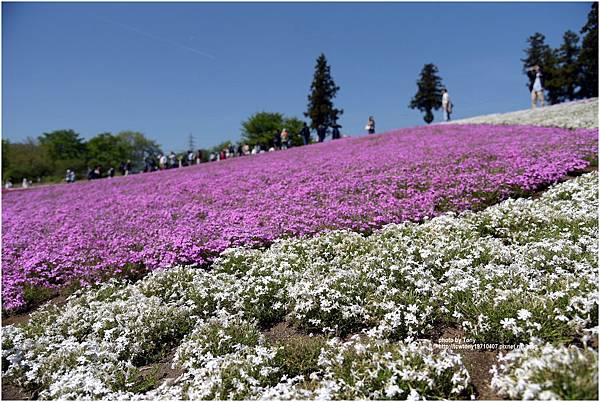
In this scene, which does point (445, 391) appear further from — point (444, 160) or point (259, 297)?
point (444, 160)

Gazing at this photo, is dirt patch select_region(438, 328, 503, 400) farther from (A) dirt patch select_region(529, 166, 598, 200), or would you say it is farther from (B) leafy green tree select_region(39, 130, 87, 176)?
(B) leafy green tree select_region(39, 130, 87, 176)

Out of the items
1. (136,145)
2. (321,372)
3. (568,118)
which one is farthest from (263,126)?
(321,372)

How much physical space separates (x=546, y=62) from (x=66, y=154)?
350ft

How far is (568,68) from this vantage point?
191ft

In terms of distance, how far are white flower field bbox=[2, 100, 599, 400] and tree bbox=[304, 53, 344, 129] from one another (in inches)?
2351

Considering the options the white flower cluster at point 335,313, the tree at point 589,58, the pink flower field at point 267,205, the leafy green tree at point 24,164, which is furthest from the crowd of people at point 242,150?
the leafy green tree at point 24,164

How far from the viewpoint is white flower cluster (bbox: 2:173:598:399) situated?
473 centimetres

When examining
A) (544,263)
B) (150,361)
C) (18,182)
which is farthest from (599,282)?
(18,182)

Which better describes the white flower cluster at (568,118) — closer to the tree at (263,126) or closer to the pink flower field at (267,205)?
the pink flower field at (267,205)

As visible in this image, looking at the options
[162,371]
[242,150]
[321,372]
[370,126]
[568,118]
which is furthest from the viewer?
[242,150]

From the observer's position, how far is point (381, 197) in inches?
472

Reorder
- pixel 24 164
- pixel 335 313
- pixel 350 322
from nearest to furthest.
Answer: pixel 350 322, pixel 335 313, pixel 24 164

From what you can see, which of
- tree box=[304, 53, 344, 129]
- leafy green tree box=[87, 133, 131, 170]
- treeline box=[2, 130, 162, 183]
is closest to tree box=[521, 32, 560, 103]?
tree box=[304, 53, 344, 129]

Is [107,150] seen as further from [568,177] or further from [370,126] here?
[568,177]
